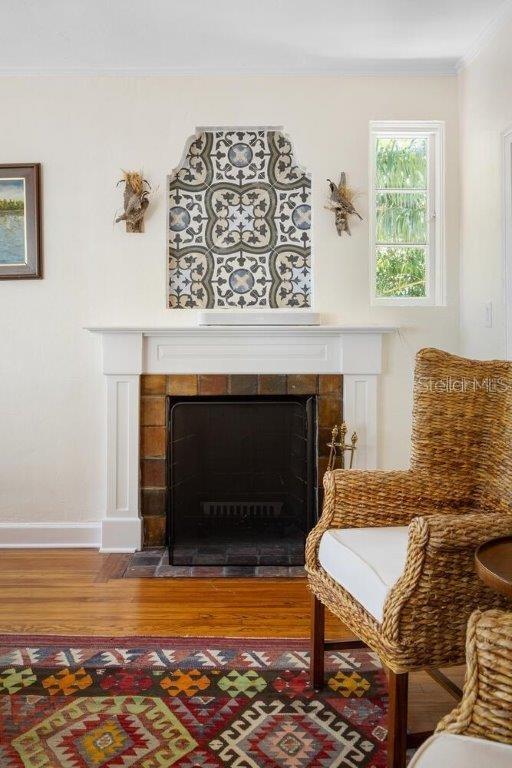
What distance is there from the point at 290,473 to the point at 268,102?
6.51ft

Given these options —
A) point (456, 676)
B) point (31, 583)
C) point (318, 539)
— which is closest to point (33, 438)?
point (31, 583)

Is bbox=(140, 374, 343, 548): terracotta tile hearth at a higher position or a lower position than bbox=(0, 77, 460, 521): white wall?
lower

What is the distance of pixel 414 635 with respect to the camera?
1.53 metres

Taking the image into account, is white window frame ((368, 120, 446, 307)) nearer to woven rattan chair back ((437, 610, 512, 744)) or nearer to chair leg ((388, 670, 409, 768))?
chair leg ((388, 670, 409, 768))

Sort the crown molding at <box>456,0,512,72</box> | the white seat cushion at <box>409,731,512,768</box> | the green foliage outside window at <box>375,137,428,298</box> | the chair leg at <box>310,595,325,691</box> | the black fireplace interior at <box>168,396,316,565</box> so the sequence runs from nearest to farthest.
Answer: the white seat cushion at <box>409,731,512,768</box>
the chair leg at <box>310,595,325,691</box>
the crown molding at <box>456,0,512,72</box>
the black fireplace interior at <box>168,396,316,565</box>
the green foliage outside window at <box>375,137,428,298</box>

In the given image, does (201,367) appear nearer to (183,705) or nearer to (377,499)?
(377,499)

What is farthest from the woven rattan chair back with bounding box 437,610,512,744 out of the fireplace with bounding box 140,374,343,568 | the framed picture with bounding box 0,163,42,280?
the framed picture with bounding box 0,163,42,280

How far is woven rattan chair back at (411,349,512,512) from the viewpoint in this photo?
2.10 metres

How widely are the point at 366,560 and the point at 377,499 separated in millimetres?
368

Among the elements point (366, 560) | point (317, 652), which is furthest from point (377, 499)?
point (317, 652)

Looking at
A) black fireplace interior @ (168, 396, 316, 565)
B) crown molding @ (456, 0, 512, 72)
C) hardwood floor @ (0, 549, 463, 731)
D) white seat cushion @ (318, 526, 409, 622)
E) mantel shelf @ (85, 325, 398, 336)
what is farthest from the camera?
black fireplace interior @ (168, 396, 316, 565)

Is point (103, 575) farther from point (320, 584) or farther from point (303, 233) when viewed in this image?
point (303, 233)

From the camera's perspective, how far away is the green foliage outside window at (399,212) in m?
3.58

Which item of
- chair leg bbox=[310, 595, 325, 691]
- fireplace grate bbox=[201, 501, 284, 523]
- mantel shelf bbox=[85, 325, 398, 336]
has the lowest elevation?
chair leg bbox=[310, 595, 325, 691]
